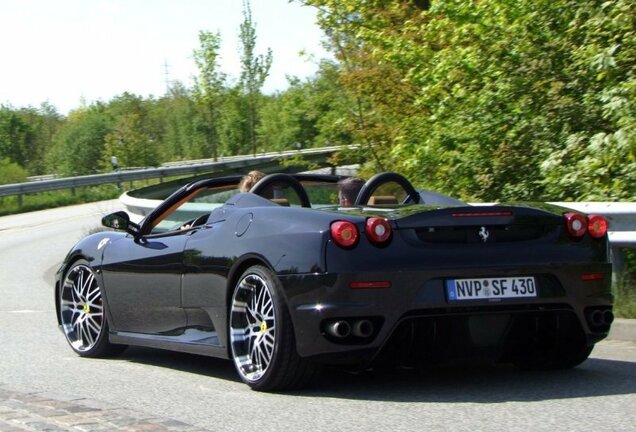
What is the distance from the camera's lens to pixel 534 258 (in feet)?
21.4

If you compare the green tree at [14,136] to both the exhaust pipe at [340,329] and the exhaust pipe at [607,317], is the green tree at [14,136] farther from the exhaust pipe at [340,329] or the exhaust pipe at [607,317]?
the exhaust pipe at [340,329]

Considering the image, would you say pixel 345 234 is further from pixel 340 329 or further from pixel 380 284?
pixel 340 329

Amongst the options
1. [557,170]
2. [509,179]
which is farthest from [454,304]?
[509,179]

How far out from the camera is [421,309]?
629cm

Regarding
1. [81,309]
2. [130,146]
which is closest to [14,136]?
[130,146]

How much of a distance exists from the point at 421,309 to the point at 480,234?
530 mm

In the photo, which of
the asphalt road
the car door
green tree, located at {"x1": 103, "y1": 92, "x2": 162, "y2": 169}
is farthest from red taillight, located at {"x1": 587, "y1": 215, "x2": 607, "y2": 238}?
green tree, located at {"x1": 103, "y1": 92, "x2": 162, "y2": 169}

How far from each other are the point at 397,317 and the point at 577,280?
1066 mm

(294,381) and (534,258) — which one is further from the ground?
(534,258)

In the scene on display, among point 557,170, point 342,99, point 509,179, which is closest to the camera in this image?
point 557,170

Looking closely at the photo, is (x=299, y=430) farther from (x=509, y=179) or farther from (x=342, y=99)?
(x=342, y=99)

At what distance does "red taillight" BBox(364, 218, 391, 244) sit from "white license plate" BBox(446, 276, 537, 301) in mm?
389

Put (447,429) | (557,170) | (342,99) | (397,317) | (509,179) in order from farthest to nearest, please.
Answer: (342,99), (509,179), (557,170), (397,317), (447,429)

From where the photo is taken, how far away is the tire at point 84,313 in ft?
27.9
